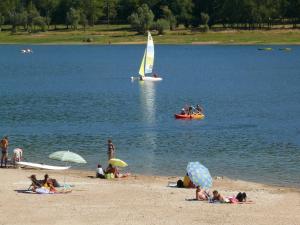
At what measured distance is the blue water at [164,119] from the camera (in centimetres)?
5984

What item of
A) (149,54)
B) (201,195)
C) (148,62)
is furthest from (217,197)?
(148,62)

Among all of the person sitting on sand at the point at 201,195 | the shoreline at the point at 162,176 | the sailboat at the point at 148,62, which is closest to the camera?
the person sitting on sand at the point at 201,195

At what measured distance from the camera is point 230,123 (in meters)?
82.0

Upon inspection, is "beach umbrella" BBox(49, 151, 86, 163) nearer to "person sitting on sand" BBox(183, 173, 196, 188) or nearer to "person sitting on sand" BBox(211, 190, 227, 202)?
"person sitting on sand" BBox(183, 173, 196, 188)

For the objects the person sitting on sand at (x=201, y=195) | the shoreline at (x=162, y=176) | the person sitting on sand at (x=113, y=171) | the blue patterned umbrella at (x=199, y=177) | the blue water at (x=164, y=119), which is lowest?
the blue water at (x=164, y=119)

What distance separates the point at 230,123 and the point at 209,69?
86642mm

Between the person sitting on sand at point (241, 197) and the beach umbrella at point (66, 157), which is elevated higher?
the beach umbrella at point (66, 157)

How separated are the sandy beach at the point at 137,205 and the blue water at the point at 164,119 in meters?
5.88

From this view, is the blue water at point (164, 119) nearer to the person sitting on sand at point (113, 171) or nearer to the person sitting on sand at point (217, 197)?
the person sitting on sand at point (113, 171)

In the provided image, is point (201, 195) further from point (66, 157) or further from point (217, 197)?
point (66, 157)

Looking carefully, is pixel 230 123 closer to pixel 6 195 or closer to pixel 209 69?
pixel 6 195

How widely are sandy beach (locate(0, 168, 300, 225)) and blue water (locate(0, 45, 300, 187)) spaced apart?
19.3 feet

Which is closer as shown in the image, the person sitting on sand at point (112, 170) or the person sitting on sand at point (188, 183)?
the person sitting on sand at point (188, 183)

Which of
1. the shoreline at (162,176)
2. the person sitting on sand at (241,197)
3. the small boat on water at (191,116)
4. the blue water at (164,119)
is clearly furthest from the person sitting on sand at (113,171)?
the small boat on water at (191,116)
